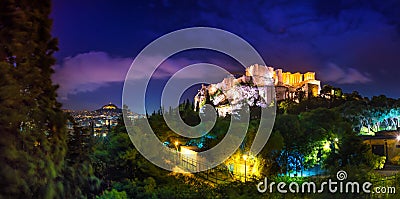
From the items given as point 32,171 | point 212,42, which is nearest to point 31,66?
point 32,171

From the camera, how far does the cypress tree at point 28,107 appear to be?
1.83m

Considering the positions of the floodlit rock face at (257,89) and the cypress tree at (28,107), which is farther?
the floodlit rock face at (257,89)

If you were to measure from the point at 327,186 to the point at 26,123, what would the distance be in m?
5.22

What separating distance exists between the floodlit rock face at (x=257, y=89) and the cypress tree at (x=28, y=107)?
18267 millimetres

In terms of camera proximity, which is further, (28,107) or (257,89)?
(257,89)

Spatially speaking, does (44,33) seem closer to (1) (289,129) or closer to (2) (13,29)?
(2) (13,29)

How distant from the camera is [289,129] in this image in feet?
37.9

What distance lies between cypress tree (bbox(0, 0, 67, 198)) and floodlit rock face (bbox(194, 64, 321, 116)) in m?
18.3

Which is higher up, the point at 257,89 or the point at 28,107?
the point at 257,89

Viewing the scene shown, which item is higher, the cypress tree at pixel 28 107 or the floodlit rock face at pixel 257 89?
the floodlit rock face at pixel 257 89

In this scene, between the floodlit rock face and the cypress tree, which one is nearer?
the cypress tree

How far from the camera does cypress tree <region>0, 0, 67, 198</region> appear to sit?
6.01 ft

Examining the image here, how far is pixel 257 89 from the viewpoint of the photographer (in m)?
36.6

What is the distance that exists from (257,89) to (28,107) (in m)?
35.4
